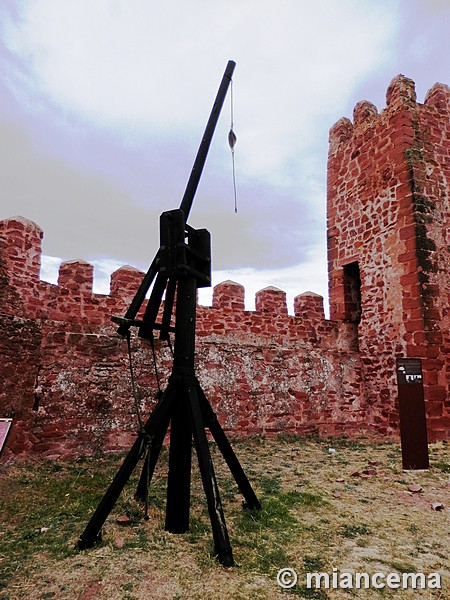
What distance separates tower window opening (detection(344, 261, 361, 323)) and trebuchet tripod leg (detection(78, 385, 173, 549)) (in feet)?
23.4

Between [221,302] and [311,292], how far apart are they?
7.64ft

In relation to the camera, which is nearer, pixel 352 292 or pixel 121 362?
pixel 121 362

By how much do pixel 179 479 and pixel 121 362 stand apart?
3.70 meters

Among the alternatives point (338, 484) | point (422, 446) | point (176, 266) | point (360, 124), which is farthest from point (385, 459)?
point (360, 124)

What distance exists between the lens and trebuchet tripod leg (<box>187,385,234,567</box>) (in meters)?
2.95

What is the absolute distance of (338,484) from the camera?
5102 millimetres

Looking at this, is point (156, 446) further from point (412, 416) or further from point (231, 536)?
point (412, 416)

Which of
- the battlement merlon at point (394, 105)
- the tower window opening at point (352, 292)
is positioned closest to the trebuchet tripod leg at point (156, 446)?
the tower window opening at point (352, 292)

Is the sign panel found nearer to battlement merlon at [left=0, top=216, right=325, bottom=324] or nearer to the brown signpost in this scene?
battlement merlon at [left=0, top=216, right=325, bottom=324]

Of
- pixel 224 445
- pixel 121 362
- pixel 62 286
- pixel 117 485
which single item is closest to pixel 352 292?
pixel 121 362

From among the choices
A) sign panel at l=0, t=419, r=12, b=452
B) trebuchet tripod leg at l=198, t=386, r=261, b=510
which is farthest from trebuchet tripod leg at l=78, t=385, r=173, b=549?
sign panel at l=0, t=419, r=12, b=452

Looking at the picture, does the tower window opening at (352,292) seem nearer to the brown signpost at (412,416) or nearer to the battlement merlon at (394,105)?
the battlement merlon at (394,105)

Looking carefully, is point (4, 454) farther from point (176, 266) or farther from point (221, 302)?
point (221, 302)

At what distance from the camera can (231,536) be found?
339cm
